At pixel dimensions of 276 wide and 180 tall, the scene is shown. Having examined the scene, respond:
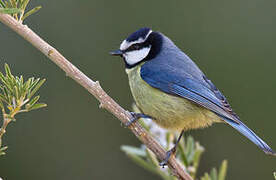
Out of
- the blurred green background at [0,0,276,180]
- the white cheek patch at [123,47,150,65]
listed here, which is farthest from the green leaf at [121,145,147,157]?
the blurred green background at [0,0,276,180]

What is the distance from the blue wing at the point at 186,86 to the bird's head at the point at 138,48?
0.36 ft

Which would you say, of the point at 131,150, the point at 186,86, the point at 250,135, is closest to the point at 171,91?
the point at 186,86

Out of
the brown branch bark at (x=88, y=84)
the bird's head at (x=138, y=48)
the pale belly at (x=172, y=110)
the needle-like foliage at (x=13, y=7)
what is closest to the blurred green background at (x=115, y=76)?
the bird's head at (x=138, y=48)

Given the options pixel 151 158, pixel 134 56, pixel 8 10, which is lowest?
pixel 151 158

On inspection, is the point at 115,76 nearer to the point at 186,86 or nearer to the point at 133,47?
the point at 133,47

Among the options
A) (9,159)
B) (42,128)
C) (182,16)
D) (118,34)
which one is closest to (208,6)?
(182,16)

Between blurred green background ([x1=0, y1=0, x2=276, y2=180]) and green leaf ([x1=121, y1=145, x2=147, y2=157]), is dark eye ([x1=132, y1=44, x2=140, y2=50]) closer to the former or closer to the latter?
green leaf ([x1=121, y1=145, x2=147, y2=157])

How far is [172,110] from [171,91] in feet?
0.48

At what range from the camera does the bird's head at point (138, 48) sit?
278 cm

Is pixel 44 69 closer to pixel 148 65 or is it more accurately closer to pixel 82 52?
pixel 82 52

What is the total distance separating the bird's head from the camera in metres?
2.78

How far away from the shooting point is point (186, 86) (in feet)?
8.41

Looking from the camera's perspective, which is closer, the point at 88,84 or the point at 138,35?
the point at 88,84

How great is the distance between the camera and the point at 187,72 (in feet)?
8.68
